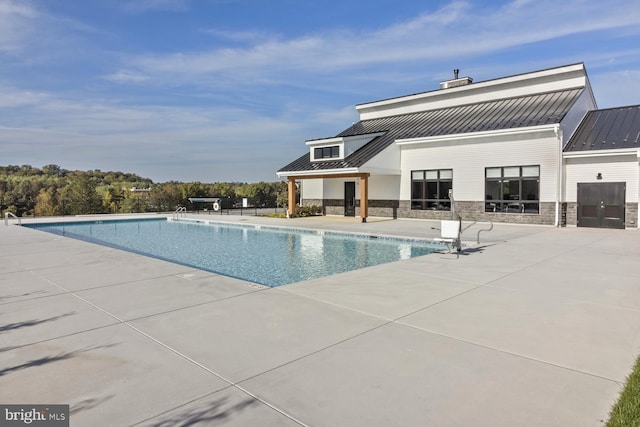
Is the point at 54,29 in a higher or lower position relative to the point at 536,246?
higher

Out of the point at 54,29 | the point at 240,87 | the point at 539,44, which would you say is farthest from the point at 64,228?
the point at 539,44

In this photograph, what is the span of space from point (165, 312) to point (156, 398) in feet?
7.42

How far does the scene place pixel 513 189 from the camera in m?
17.7

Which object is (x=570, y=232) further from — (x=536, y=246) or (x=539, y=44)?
(x=539, y=44)

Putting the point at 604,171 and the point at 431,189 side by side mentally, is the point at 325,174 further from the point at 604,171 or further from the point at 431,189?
the point at 604,171

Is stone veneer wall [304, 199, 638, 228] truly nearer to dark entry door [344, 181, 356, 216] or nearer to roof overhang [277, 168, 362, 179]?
dark entry door [344, 181, 356, 216]

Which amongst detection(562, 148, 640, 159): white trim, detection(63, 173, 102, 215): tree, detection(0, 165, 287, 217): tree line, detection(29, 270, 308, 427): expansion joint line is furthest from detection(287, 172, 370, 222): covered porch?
detection(63, 173, 102, 215): tree

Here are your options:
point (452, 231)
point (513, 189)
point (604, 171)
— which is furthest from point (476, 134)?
point (452, 231)

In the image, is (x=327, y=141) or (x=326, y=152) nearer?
(x=327, y=141)

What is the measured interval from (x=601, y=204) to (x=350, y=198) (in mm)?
12933

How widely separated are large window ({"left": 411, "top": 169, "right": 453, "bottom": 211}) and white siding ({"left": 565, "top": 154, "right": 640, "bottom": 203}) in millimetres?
5162

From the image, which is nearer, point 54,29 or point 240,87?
point 54,29

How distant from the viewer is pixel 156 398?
2865 mm

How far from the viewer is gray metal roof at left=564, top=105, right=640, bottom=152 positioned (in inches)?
616
